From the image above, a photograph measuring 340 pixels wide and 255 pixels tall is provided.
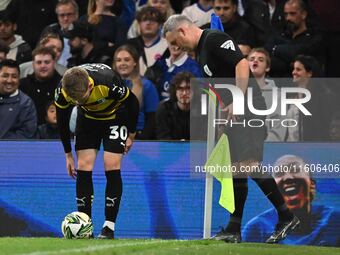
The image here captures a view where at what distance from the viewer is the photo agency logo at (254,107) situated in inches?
483

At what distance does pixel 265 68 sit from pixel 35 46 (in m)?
4.47

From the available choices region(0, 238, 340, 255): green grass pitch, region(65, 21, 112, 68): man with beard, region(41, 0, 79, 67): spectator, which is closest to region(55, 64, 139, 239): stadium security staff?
region(0, 238, 340, 255): green grass pitch

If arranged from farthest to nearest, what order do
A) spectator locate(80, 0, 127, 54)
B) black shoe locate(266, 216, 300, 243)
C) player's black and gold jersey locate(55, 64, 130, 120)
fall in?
spectator locate(80, 0, 127, 54), black shoe locate(266, 216, 300, 243), player's black and gold jersey locate(55, 64, 130, 120)

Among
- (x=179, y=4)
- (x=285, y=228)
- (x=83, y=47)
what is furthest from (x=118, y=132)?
(x=179, y=4)

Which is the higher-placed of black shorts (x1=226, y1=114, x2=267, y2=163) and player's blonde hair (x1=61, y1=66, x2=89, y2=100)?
player's blonde hair (x1=61, y1=66, x2=89, y2=100)

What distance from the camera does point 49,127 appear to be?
15812mm

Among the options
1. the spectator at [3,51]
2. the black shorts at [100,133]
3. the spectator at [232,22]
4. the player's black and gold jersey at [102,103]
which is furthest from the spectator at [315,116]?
the spectator at [3,51]

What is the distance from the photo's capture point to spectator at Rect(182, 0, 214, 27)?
17344 millimetres

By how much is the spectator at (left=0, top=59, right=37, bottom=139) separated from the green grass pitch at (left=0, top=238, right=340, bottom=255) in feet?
12.1

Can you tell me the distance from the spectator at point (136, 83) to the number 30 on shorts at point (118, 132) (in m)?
3.61

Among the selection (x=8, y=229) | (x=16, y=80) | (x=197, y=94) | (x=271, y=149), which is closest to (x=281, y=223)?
(x=271, y=149)

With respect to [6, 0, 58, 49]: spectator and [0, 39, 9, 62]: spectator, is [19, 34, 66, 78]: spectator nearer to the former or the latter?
[0, 39, 9, 62]: spectator

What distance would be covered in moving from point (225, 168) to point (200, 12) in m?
5.62

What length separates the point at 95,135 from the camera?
12.4m
